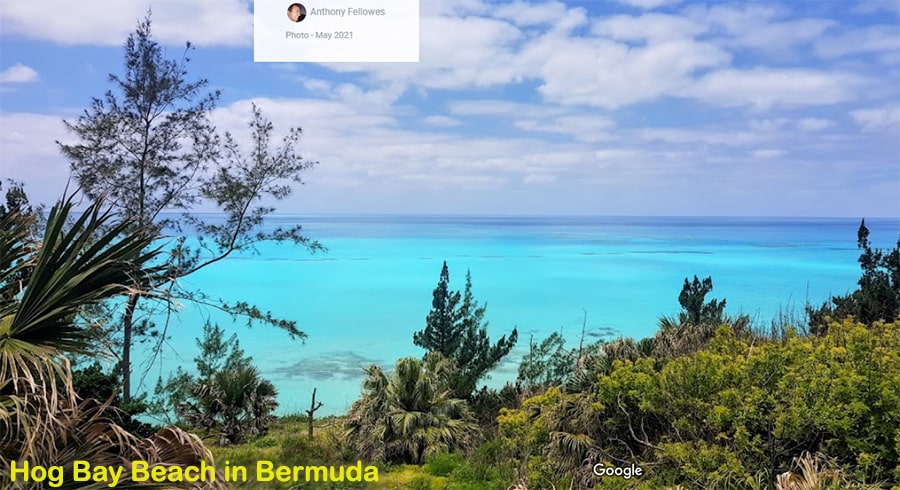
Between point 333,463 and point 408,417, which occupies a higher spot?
point 408,417

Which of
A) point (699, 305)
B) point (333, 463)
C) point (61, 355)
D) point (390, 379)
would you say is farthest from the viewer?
point (699, 305)

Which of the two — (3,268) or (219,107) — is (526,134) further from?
(3,268)

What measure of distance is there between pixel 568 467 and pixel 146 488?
2197 mm

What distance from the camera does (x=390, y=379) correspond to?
→ 5238mm

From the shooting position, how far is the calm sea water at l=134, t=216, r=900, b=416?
1203cm

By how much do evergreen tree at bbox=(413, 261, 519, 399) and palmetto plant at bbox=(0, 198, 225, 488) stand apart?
15.5 ft

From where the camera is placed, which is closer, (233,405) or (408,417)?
(408,417)

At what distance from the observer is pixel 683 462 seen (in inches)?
110

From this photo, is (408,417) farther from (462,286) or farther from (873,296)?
(462,286)

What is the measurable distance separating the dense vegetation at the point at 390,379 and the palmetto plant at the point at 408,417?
0.7 inches

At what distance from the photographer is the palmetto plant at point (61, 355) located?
1.81m

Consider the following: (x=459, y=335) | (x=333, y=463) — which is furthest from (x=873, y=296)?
(x=333, y=463)

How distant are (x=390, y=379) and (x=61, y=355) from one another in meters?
3.55

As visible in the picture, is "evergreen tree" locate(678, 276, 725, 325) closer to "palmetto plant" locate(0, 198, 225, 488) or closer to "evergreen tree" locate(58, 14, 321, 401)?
"evergreen tree" locate(58, 14, 321, 401)
